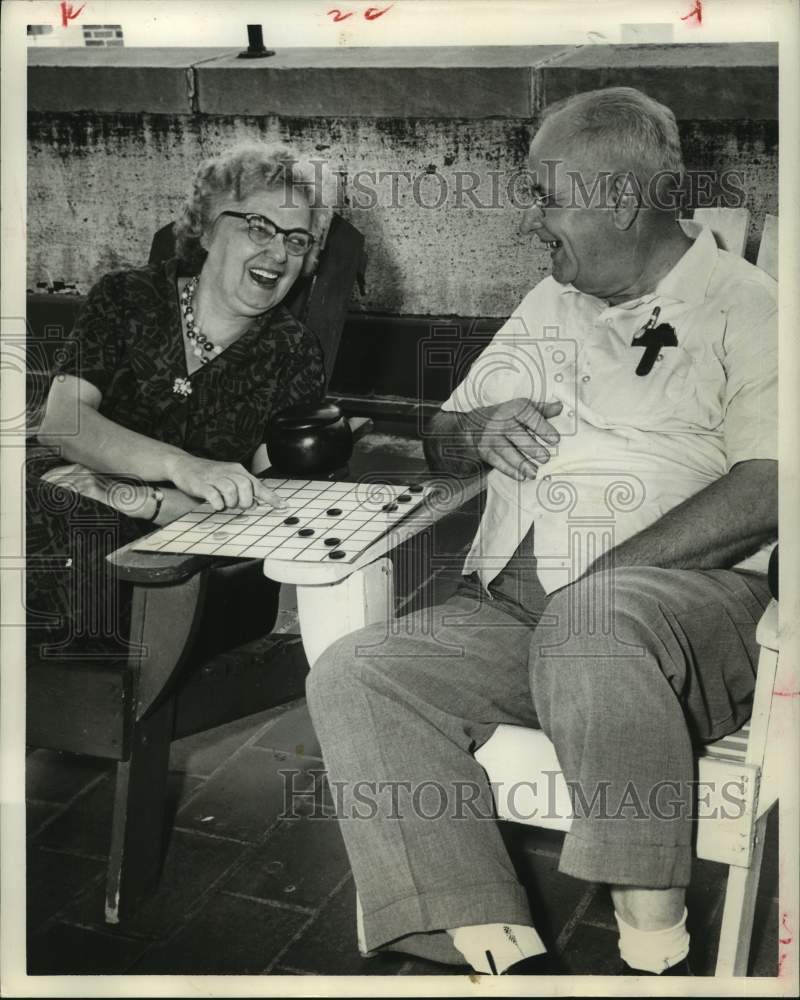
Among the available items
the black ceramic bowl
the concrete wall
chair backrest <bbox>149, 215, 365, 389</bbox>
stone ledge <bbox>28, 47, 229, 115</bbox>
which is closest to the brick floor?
the black ceramic bowl

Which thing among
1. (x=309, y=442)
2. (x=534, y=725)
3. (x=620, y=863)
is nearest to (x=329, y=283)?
(x=309, y=442)

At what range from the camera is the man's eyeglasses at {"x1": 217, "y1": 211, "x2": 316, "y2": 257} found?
8.18 feet

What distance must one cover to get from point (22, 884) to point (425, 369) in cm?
120

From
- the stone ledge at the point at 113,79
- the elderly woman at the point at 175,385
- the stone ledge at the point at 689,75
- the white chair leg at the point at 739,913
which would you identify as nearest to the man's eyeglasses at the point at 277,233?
the elderly woman at the point at 175,385

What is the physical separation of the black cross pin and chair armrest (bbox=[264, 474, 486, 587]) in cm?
37

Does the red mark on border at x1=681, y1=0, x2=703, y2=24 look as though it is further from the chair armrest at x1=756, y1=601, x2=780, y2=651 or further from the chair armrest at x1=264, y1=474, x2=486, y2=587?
the chair armrest at x1=756, y1=601, x2=780, y2=651

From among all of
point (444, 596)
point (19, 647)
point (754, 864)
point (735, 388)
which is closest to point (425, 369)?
point (444, 596)

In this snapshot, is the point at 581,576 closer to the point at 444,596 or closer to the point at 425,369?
the point at 444,596

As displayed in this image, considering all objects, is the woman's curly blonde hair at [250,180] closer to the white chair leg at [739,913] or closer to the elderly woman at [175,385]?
the elderly woman at [175,385]

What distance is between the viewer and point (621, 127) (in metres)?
2.14

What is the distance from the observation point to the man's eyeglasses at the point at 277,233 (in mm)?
2494

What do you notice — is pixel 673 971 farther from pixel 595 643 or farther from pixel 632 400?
pixel 632 400

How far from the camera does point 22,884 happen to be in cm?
218

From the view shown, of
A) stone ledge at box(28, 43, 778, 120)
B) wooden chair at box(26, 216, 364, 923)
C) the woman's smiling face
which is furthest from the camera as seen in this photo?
the woman's smiling face
